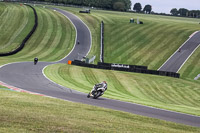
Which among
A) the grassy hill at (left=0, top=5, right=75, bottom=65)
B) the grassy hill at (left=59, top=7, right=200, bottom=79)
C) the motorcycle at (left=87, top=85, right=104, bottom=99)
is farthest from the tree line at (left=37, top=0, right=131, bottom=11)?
the motorcycle at (left=87, top=85, right=104, bottom=99)

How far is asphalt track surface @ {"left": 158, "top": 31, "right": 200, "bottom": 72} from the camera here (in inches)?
2325

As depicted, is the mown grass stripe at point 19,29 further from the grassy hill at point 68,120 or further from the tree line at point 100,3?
the tree line at point 100,3

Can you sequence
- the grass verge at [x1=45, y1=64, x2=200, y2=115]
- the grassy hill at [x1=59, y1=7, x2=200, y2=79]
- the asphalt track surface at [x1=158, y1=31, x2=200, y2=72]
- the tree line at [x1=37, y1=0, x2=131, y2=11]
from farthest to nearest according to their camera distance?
1. the tree line at [x1=37, y1=0, x2=131, y2=11]
2. the grassy hill at [x1=59, y1=7, x2=200, y2=79]
3. the asphalt track surface at [x1=158, y1=31, x2=200, y2=72]
4. the grass verge at [x1=45, y1=64, x2=200, y2=115]

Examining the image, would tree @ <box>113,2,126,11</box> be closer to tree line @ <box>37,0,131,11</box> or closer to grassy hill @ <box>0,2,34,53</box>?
tree line @ <box>37,0,131,11</box>

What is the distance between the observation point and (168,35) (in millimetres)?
80062

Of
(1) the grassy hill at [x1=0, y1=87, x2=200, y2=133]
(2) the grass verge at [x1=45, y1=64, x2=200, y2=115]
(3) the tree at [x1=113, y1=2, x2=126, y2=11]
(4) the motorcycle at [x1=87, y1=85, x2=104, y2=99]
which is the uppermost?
(3) the tree at [x1=113, y1=2, x2=126, y2=11]

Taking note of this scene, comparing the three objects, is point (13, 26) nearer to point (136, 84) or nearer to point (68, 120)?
point (136, 84)

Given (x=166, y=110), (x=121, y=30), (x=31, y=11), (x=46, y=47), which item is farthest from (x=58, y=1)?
(x=166, y=110)

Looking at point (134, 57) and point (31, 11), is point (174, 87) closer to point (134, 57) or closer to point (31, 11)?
point (134, 57)

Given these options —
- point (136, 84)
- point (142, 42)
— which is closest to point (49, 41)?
point (142, 42)

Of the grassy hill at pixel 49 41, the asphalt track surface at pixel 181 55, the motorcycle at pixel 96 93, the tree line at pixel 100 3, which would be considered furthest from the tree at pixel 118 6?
the motorcycle at pixel 96 93

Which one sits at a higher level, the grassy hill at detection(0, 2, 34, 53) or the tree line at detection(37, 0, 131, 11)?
the tree line at detection(37, 0, 131, 11)

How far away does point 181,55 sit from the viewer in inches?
2589

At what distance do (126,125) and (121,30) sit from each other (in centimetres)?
7252
